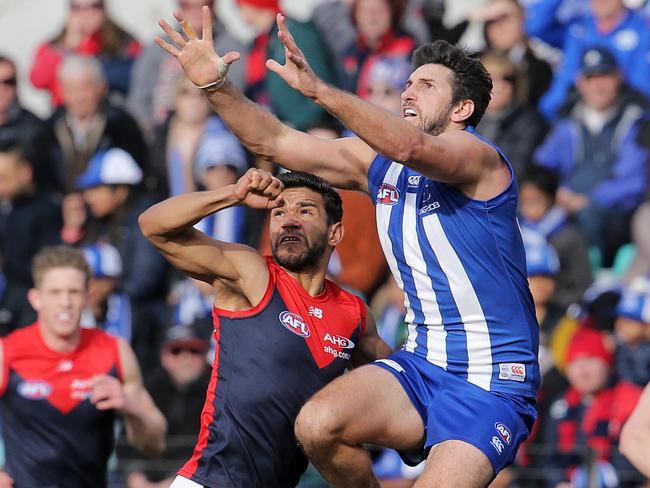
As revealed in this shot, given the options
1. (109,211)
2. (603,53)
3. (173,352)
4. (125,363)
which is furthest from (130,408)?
(603,53)

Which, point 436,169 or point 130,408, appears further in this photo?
point 130,408

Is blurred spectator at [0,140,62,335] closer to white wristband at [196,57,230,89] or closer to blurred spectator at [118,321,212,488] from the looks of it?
blurred spectator at [118,321,212,488]

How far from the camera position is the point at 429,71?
7109 millimetres

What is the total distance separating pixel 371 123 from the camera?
6258 millimetres

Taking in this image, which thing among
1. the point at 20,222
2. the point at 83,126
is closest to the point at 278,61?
the point at 83,126

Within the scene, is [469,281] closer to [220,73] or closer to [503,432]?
[503,432]

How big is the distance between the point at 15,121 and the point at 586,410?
5.84 meters

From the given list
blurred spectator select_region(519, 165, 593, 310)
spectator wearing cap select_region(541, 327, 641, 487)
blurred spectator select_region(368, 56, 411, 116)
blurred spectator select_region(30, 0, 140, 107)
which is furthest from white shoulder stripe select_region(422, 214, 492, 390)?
blurred spectator select_region(30, 0, 140, 107)

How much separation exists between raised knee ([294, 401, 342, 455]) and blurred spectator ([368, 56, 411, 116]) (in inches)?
204

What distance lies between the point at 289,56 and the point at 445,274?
4.33 ft

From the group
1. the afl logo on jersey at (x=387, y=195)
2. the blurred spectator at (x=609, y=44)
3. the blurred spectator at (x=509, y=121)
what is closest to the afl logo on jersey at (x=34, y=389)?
the afl logo on jersey at (x=387, y=195)

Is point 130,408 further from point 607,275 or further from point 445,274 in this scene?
point 607,275

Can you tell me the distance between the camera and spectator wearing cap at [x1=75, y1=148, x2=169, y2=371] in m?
11.4

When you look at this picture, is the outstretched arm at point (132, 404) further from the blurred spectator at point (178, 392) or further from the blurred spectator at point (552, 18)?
the blurred spectator at point (552, 18)
